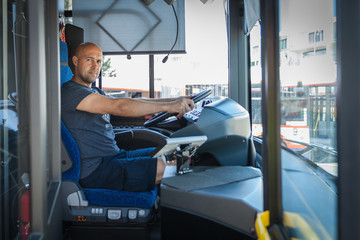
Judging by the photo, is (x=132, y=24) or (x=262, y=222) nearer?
(x=262, y=222)

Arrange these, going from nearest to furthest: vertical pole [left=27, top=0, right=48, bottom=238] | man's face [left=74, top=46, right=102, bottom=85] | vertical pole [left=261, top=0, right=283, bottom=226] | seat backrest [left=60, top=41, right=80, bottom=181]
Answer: vertical pole [left=261, top=0, right=283, bottom=226] < vertical pole [left=27, top=0, right=48, bottom=238] < seat backrest [left=60, top=41, right=80, bottom=181] < man's face [left=74, top=46, right=102, bottom=85]

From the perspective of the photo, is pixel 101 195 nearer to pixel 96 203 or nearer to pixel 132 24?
pixel 96 203

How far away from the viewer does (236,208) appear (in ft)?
3.84

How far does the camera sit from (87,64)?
6.27 feet

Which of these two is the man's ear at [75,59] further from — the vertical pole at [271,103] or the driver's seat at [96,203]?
the vertical pole at [271,103]

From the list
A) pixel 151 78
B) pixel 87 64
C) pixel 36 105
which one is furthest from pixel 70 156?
pixel 151 78

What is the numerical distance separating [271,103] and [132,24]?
241 centimetres

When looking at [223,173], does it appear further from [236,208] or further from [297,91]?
[297,91]

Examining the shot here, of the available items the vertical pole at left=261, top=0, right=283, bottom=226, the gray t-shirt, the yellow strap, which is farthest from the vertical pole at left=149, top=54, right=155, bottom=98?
the yellow strap

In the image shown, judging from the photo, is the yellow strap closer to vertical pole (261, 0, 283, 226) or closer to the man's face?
vertical pole (261, 0, 283, 226)

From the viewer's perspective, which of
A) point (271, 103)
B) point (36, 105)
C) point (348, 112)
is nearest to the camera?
point (348, 112)

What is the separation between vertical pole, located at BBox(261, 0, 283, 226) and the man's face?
123 centimetres

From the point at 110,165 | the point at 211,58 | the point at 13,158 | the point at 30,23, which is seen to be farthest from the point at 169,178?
the point at 211,58

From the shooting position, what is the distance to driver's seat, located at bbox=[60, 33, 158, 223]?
155cm
